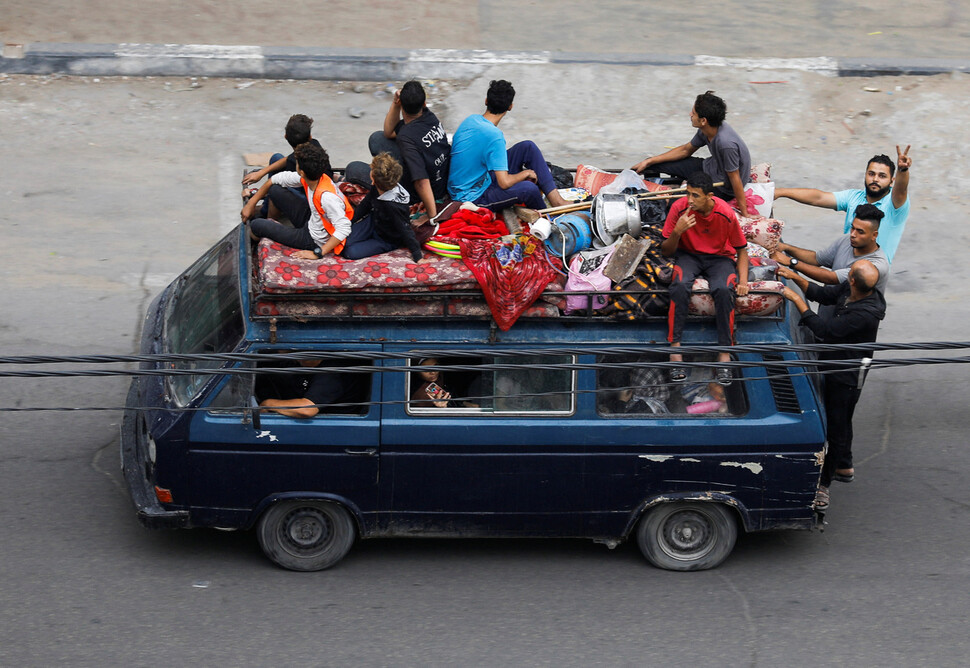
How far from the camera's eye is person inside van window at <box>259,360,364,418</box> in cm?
667

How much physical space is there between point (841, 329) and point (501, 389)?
2277mm

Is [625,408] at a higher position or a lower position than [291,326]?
lower

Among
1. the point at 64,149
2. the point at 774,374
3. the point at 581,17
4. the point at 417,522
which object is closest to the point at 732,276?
the point at 774,374

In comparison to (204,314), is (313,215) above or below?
above

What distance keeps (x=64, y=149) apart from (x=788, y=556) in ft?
30.6

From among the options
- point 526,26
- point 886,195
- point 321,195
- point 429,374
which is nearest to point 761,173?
point 886,195

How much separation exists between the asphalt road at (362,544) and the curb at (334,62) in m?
1.11

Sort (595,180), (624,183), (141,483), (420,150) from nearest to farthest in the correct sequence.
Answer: (141,483) → (420,150) → (624,183) → (595,180)

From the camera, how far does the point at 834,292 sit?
24.0 ft

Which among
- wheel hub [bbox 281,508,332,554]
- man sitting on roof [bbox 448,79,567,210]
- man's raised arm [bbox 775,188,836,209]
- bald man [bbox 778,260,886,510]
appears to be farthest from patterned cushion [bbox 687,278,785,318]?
wheel hub [bbox 281,508,332,554]

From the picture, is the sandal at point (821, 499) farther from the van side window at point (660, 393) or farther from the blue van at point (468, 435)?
the van side window at point (660, 393)

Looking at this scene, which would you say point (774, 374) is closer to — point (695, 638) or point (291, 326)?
point (695, 638)

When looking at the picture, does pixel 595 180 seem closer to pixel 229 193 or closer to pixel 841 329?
pixel 841 329

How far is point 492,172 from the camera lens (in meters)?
7.69
